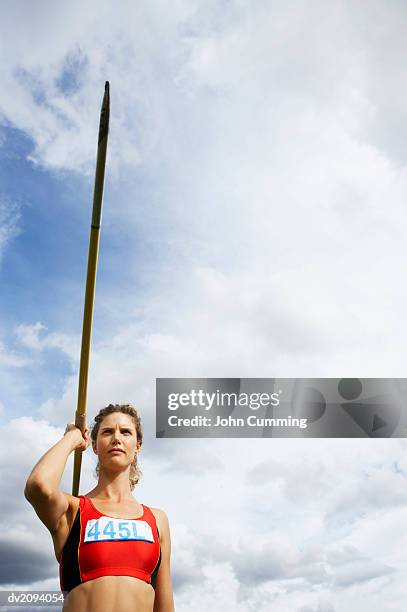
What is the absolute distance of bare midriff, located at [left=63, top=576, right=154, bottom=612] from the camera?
22.2 ft

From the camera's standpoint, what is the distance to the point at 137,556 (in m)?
7.24

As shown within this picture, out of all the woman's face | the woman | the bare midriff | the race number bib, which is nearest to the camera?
the bare midriff

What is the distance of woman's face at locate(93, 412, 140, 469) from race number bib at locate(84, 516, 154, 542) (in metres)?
0.74

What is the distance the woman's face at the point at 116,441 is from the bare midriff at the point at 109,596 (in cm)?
145

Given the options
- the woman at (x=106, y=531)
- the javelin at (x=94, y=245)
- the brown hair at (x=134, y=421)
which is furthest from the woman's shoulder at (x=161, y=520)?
the javelin at (x=94, y=245)

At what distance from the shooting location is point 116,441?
315 inches

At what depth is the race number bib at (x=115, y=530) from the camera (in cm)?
725

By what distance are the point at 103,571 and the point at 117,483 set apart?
4.05ft

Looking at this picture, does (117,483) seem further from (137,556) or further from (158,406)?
(158,406)

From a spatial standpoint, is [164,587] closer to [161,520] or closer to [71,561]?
[161,520]

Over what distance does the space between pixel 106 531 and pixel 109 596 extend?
0.73 meters

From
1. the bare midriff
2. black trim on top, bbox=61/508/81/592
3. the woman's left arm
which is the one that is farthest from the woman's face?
the bare midriff

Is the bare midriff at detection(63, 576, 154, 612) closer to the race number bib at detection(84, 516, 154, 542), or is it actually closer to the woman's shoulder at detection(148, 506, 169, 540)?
the race number bib at detection(84, 516, 154, 542)

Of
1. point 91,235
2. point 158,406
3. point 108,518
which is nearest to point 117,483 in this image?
point 108,518
